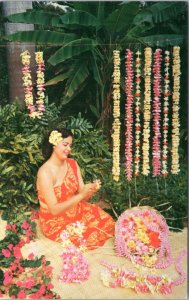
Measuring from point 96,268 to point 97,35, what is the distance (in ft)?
11.2

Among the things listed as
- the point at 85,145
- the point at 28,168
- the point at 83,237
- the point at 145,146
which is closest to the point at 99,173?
the point at 85,145

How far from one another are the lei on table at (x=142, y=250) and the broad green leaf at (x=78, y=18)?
8.48ft

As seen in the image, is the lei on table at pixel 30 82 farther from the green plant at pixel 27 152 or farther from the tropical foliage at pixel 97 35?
the tropical foliage at pixel 97 35

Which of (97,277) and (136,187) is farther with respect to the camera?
(136,187)

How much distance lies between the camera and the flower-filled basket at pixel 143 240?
123 inches

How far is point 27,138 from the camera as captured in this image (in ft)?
13.9

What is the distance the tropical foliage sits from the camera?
454cm

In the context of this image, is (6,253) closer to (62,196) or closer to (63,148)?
(62,196)

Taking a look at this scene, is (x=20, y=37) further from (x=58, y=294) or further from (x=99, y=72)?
(x=58, y=294)

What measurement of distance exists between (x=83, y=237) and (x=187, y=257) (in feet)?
3.16

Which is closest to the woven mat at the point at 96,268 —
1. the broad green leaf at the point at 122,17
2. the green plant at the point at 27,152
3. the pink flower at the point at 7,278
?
the pink flower at the point at 7,278

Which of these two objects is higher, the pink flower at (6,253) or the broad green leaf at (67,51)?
the broad green leaf at (67,51)

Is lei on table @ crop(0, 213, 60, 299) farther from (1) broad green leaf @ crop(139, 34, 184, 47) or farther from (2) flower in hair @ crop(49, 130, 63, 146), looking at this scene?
(1) broad green leaf @ crop(139, 34, 184, 47)

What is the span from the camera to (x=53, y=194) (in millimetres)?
3105
